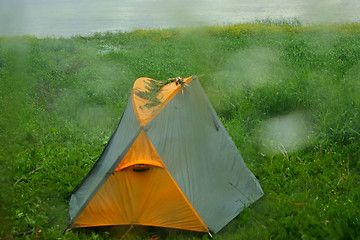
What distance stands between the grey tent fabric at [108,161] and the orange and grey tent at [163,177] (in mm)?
12

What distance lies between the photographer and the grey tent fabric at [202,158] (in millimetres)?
4520

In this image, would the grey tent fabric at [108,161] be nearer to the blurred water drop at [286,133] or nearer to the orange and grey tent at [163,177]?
the orange and grey tent at [163,177]

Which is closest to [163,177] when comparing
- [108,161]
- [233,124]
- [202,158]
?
[202,158]

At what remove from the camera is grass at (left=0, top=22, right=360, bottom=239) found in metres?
2.89

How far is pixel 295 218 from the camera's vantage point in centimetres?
436

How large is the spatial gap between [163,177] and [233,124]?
3470 mm

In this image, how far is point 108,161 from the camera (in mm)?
4836

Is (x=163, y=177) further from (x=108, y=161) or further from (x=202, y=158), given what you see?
(x=108, y=161)

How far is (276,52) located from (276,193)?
30.4 feet

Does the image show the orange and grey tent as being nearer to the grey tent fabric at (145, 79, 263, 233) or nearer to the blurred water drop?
the grey tent fabric at (145, 79, 263, 233)

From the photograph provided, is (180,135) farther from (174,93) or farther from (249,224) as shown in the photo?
(249,224)

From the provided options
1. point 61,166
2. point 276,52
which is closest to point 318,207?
point 61,166

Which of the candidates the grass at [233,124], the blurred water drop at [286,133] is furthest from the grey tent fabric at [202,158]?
the blurred water drop at [286,133]

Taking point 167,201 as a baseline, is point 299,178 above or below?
below
